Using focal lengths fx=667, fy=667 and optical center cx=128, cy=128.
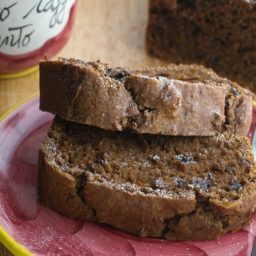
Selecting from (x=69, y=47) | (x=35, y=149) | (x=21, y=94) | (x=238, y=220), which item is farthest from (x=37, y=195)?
(x=69, y=47)

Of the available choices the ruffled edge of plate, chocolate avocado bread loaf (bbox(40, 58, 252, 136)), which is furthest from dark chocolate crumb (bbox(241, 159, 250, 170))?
the ruffled edge of plate

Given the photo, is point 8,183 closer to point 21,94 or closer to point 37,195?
point 37,195

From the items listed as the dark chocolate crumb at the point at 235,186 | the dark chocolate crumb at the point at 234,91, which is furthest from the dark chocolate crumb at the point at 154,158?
the dark chocolate crumb at the point at 234,91

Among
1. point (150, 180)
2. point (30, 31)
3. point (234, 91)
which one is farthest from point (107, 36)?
point (150, 180)

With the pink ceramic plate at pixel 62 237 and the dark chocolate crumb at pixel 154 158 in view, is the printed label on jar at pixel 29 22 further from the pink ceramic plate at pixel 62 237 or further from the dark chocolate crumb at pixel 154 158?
the dark chocolate crumb at pixel 154 158

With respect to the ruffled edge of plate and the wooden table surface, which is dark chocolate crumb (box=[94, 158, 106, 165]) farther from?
the wooden table surface

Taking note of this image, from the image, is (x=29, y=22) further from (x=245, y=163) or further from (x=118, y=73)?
(x=245, y=163)
